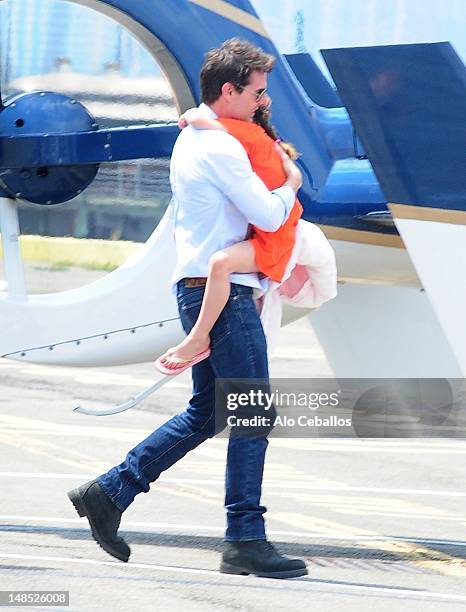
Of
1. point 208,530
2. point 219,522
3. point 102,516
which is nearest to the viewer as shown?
point 102,516

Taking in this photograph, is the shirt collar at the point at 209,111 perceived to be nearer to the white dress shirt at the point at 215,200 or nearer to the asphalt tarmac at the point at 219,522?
the white dress shirt at the point at 215,200

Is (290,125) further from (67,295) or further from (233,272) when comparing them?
(233,272)

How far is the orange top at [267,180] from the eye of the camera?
4.20 metres

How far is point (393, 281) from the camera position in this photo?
5852 mm

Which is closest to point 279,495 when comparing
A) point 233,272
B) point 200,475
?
point 200,475

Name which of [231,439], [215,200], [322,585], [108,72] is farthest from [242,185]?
[108,72]

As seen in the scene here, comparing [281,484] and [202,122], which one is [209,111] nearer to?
[202,122]

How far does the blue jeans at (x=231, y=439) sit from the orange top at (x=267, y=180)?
106mm

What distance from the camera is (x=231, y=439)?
13.9 feet

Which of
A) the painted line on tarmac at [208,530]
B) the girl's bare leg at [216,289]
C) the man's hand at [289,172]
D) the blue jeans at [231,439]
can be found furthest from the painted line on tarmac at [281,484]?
the man's hand at [289,172]

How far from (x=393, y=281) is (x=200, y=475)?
3.83 feet

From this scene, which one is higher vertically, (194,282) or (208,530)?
(194,282)

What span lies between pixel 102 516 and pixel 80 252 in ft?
5.46

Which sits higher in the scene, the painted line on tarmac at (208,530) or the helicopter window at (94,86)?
the helicopter window at (94,86)
